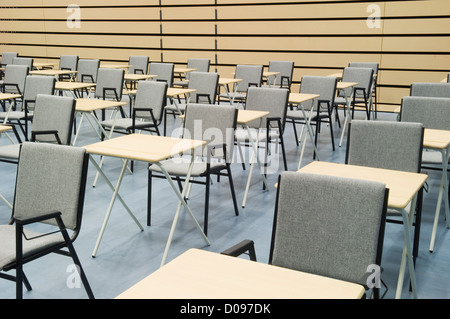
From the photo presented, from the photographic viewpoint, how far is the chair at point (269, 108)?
5.05 meters

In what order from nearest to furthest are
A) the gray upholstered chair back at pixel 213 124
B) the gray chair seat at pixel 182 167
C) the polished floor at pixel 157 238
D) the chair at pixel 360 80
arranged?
the polished floor at pixel 157 238
the gray chair seat at pixel 182 167
the gray upholstered chair back at pixel 213 124
the chair at pixel 360 80

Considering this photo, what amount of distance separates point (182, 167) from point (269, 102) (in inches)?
66.1

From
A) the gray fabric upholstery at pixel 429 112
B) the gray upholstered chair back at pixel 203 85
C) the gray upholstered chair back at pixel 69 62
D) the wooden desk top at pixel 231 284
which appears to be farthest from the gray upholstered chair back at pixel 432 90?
the gray upholstered chair back at pixel 69 62

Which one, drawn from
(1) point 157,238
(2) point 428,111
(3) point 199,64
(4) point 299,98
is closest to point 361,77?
(4) point 299,98

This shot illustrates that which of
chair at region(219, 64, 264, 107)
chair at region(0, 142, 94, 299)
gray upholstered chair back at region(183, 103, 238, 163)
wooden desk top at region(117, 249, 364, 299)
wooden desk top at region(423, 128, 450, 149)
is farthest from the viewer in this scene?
chair at region(219, 64, 264, 107)

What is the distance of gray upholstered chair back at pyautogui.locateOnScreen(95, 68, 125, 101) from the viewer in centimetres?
677

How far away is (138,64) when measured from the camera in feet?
31.4

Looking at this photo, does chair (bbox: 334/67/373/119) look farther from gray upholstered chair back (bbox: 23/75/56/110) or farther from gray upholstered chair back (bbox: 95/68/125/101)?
gray upholstered chair back (bbox: 23/75/56/110)

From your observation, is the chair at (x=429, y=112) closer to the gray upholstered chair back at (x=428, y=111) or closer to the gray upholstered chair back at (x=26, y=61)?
the gray upholstered chair back at (x=428, y=111)

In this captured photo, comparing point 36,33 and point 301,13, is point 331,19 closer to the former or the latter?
point 301,13

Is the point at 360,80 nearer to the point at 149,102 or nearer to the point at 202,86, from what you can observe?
the point at 202,86

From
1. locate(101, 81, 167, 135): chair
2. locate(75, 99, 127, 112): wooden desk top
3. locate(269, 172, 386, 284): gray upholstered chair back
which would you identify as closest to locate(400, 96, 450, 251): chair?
locate(269, 172, 386, 284): gray upholstered chair back

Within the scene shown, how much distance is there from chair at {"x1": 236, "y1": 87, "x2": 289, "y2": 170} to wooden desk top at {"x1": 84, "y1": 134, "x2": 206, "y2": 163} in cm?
143
